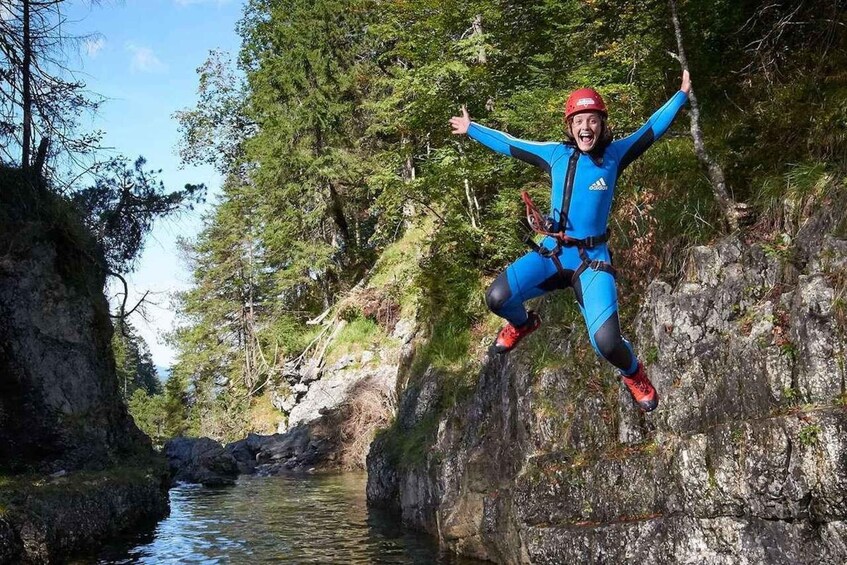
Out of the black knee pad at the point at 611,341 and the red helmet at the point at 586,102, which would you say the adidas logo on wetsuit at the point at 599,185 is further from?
the black knee pad at the point at 611,341

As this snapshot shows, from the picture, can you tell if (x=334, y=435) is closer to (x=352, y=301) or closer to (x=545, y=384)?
(x=352, y=301)

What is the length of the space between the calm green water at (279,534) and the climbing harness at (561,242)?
7320 millimetres

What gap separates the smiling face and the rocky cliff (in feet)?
35.7

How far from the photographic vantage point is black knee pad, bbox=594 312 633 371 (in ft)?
19.5

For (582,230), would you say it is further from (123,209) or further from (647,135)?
(123,209)

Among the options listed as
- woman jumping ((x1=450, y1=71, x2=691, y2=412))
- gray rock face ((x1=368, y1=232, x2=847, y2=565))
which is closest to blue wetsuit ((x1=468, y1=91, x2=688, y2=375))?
woman jumping ((x1=450, y1=71, x2=691, y2=412))

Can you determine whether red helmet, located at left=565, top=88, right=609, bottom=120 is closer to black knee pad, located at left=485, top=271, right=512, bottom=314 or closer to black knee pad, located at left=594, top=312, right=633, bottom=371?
black knee pad, located at left=485, top=271, right=512, bottom=314

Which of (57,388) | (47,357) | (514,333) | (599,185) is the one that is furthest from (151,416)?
(599,185)

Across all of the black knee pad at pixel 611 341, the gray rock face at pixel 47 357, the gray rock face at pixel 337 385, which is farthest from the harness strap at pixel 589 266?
the gray rock face at pixel 337 385

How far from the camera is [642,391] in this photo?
6391 mm

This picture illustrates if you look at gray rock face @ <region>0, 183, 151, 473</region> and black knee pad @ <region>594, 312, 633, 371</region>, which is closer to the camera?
black knee pad @ <region>594, 312, 633, 371</region>

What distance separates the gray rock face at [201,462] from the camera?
26.6 metres

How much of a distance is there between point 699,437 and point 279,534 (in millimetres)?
9887

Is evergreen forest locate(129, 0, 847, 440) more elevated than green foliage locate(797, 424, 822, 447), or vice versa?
evergreen forest locate(129, 0, 847, 440)
